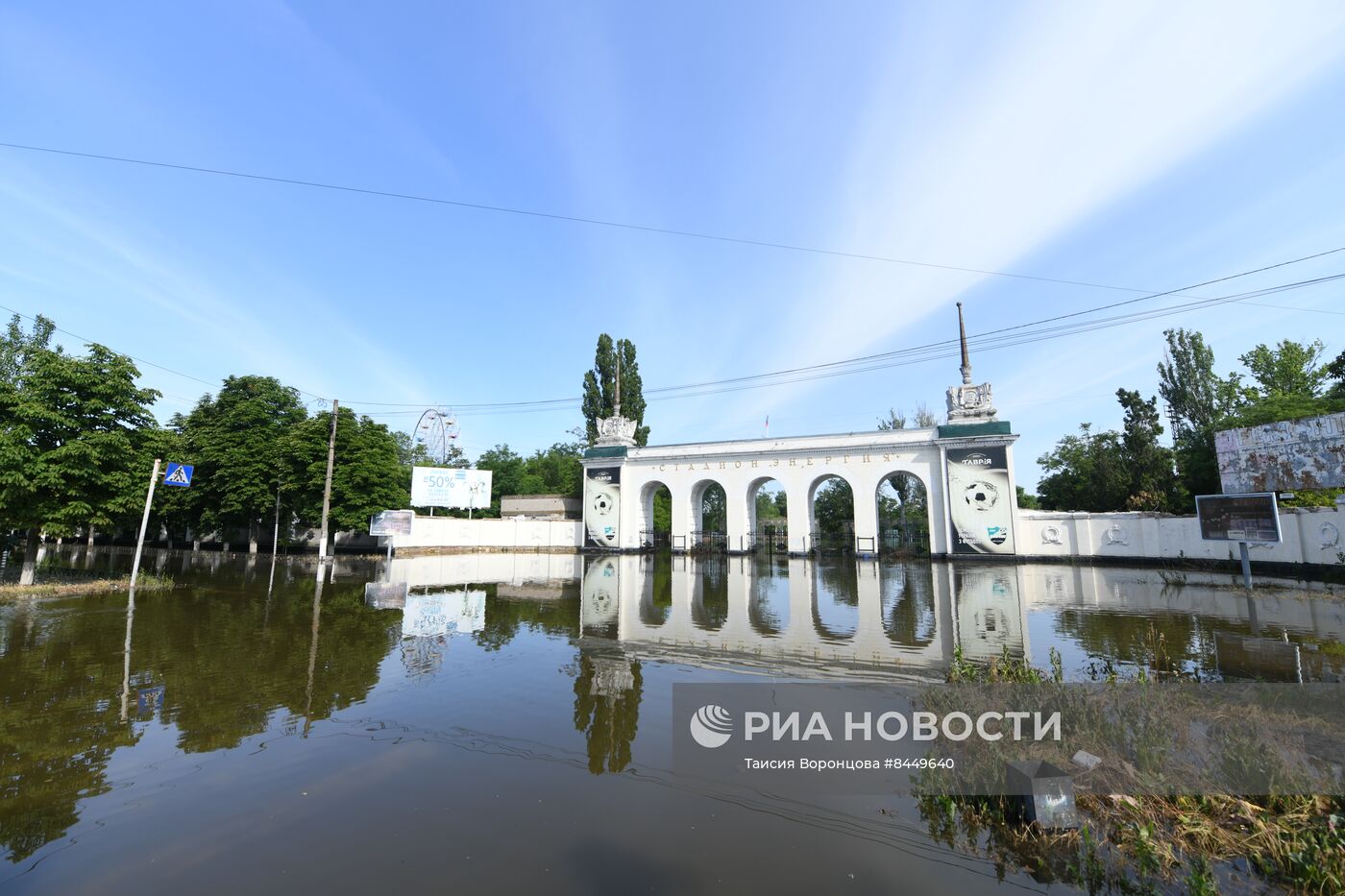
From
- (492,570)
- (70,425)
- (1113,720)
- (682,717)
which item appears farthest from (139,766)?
(492,570)

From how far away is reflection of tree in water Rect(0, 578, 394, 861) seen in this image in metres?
4.31

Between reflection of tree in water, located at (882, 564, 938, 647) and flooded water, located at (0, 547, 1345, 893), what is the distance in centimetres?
14

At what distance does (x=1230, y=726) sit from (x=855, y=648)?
15.1ft

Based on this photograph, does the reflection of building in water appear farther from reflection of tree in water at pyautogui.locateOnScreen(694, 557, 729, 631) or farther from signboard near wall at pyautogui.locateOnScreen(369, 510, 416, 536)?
signboard near wall at pyautogui.locateOnScreen(369, 510, 416, 536)

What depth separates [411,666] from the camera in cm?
791

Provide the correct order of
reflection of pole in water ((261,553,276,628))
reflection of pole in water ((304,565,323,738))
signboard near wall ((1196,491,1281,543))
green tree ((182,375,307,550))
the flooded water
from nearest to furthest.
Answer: the flooded water, reflection of pole in water ((304,565,323,738)), reflection of pole in water ((261,553,276,628)), signboard near wall ((1196,491,1281,543)), green tree ((182,375,307,550))

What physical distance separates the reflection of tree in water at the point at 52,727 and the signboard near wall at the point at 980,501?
101 feet

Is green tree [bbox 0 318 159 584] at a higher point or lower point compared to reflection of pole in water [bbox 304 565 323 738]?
higher

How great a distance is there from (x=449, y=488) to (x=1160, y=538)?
37.8 meters

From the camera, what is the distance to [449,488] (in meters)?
36.7

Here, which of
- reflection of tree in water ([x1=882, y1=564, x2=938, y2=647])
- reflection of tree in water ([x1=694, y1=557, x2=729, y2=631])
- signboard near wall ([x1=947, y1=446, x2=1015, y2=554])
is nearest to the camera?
reflection of tree in water ([x1=882, y1=564, x2=938, y2=647])

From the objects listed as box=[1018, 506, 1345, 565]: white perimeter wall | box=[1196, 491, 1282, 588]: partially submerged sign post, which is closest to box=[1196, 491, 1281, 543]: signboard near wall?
box=[1196, 491, 1282, 588]: partially submerged sign post

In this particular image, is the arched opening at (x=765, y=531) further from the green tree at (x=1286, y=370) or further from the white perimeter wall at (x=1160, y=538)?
the green tree at (x=1286, y=370)

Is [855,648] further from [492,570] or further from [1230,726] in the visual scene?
[492,570]
